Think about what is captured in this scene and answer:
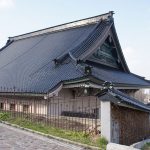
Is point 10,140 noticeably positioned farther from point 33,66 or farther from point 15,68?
point 15,68

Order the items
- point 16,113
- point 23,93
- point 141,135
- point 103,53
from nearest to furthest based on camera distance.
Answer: point 141,135
point 16,113
point 23,93
point 103,53

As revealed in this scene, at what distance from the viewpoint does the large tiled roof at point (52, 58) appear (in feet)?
47.2

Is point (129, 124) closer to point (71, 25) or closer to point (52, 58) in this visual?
point (52, 58)

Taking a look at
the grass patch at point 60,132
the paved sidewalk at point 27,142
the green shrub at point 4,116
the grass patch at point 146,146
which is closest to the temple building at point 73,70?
the grass patch at point 60,132

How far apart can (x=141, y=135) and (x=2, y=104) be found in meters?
9.15

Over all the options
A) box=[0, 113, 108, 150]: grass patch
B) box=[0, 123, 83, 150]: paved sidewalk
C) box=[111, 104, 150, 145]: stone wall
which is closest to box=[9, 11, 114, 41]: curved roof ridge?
box=[111, 104, 150, 145]: stone wall

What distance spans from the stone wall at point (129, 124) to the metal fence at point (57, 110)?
2.83 ft

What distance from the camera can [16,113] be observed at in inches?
507

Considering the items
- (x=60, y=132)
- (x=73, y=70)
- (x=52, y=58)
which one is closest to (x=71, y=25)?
(x=52, y=58)

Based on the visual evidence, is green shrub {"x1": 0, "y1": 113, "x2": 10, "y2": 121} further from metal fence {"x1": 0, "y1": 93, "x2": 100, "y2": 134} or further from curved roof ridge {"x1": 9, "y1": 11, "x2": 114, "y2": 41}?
curved roof ridge {"x1": 9, "y1": 11, "x2": 114, "y2": 41}

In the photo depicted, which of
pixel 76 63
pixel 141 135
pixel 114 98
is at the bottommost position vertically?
pixel 141 135

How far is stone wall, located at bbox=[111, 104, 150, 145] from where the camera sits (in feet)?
29.8

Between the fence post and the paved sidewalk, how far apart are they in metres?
1.08

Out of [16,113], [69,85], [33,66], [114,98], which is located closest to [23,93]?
[16,113]
